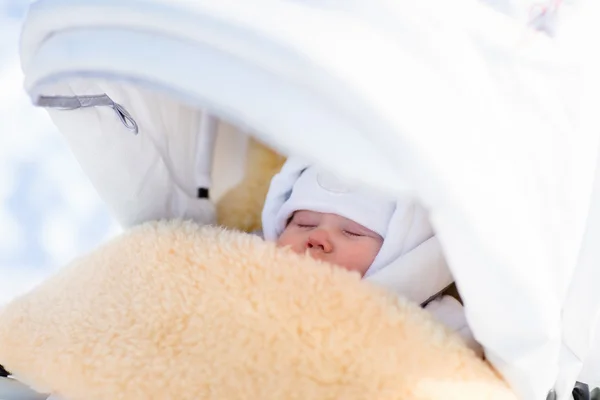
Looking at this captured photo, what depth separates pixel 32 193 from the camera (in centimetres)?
124

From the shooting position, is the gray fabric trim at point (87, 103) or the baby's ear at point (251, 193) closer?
the gray fabric trim at point (87, 103)

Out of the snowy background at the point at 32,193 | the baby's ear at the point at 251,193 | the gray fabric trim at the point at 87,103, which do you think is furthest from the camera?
the snowy background at the point at 32,193

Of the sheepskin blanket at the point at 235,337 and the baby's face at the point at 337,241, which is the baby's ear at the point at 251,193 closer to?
the baby's face at the point at 337,241

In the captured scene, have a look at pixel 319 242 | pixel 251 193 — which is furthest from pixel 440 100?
pixel 251 193

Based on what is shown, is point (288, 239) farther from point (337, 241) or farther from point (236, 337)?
point (236, 337)

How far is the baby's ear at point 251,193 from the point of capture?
92 cm

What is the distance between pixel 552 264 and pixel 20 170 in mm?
1015

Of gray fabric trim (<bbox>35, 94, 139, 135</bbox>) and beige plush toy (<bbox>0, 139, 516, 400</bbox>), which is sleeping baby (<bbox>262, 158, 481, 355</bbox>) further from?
gray fabric trim (<bbox>35, 94, 139, 135</bbox>)

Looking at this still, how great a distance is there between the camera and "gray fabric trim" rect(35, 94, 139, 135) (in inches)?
25.5

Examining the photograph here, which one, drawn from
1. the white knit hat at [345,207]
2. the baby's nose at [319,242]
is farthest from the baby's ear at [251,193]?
the baby's nose at [319,242]

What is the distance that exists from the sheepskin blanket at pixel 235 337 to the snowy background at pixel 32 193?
576 millimetres

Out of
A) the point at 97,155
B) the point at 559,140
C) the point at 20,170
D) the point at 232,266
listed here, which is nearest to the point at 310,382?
the point at 232,266

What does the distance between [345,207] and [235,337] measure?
0.27 meters

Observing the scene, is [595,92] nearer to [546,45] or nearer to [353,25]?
[546,45]
